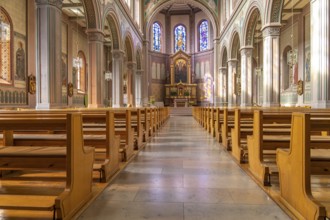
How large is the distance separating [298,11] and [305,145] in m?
18.0

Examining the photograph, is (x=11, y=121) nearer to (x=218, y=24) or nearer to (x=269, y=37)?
(x=269, y=37)

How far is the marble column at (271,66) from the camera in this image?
11852mm

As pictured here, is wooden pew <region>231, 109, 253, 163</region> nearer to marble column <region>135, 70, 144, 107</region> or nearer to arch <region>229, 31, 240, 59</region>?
arch <region>229, 31, 240, 59</region>

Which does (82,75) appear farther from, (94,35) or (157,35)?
(157,35)

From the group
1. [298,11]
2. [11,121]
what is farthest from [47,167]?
[298,11]

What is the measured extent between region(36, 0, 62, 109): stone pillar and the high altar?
2043cm

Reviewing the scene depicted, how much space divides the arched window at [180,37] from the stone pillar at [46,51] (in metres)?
22.7

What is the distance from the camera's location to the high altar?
28.4m

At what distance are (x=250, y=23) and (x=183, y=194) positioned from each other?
45.7 feet

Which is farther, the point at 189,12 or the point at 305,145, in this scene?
the point at 189,12

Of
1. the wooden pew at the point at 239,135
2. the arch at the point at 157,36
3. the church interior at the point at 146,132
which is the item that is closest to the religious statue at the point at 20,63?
the church interior at the point at 146,132

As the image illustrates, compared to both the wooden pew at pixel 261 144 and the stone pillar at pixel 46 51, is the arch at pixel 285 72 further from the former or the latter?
the wooden pew at pixel 261 144

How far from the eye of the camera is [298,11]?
1722 cm

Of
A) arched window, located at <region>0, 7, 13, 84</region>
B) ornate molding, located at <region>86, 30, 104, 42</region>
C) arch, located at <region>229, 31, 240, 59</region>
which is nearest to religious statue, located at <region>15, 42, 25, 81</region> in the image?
arched window, located at <region>0, 7, 13, 84</region>
